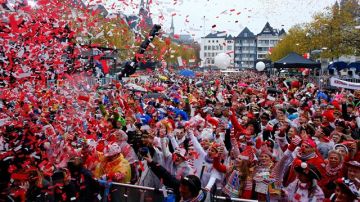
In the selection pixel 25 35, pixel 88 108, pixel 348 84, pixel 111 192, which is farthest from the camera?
pixel 348 84

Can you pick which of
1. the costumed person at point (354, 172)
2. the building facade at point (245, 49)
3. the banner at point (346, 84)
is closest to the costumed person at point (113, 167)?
the costumed person at point (354, 172)

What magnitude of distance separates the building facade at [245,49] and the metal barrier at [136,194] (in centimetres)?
16037

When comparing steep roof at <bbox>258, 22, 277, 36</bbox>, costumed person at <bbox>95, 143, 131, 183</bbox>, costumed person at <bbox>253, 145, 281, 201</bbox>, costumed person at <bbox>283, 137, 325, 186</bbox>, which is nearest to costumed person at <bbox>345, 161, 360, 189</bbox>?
costumed person at <bbox>283, 137, 325, 186</bbox>

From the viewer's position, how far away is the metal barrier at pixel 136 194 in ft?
19.0

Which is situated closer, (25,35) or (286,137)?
(25,35)

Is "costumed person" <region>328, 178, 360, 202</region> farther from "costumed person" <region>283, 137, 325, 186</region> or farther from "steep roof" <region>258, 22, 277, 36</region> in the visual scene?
"steep roof" <region>258, 22, 277, 36</region>

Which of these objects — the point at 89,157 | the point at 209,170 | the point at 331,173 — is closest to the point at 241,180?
the point at 209,170

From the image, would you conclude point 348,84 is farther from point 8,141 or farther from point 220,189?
point 8,141

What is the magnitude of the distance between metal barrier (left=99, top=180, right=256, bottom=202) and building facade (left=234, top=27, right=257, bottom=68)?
16037 centimetres

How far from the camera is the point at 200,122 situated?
10133mm

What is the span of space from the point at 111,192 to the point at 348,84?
8161mm

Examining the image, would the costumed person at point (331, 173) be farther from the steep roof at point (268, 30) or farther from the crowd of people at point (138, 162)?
the steep roof at point (268, 30)

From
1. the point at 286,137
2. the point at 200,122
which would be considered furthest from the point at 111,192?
the point at 200,122

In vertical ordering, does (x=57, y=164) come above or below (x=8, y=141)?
below
